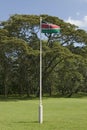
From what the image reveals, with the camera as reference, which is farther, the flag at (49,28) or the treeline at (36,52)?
the treeline at (36,52)

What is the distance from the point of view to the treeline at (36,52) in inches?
2527

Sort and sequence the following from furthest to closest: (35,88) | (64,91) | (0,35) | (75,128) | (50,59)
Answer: (64,91) < (35,88) < (50,59) < (0,35) < (75,128)

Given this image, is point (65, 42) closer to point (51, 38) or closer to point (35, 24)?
point (51, 38)

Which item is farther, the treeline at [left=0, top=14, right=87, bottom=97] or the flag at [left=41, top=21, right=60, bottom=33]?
the treeline at [left=0, top=14, right=87, bottom=97]

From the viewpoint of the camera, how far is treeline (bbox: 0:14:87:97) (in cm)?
6419

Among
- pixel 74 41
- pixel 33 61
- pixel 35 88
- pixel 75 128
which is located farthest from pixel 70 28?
pixel 75 128

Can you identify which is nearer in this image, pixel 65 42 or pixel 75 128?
pixel 75 128

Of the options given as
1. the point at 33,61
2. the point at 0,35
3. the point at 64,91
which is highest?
the point at 0,35

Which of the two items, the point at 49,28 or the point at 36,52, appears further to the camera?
the point at 36,52

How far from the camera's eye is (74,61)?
6631 centimetres

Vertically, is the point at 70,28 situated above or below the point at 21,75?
above

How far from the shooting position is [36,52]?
63281 mm

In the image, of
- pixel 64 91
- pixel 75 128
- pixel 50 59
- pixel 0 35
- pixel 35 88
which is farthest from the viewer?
pixel 64 91

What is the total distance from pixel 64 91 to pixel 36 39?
75.7ft
